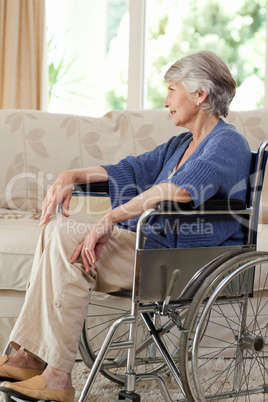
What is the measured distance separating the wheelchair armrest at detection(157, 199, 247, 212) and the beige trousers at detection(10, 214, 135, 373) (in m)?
0.27

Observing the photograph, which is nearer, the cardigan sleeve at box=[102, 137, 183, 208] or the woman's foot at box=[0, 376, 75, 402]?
the woman's foot at box=[0, 376, 75, 402]

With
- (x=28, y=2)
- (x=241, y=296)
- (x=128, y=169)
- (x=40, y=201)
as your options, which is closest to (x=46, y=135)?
(x=40, y=201)

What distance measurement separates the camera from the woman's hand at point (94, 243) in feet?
4.74

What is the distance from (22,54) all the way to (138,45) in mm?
773

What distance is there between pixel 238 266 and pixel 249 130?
1151 mm

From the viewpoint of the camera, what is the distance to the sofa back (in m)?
2.44

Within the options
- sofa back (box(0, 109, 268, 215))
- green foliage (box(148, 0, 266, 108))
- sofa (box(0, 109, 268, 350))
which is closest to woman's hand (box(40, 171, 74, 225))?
sofa (box(0, 109, 268, 350))

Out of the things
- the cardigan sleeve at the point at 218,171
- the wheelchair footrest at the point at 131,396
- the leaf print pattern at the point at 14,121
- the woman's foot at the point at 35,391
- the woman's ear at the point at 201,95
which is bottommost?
the wheelchair footrest at the point at 131,396

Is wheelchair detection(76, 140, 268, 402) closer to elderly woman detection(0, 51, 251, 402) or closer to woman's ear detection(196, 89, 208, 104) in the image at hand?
elderly woman detection(0, 51, 251, 402)

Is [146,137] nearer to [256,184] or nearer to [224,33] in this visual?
[256,184]

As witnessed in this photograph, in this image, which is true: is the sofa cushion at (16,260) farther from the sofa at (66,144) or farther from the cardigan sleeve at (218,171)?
the cardigan sleeve at (218,171)

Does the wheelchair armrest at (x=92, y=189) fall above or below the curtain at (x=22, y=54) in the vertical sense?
below

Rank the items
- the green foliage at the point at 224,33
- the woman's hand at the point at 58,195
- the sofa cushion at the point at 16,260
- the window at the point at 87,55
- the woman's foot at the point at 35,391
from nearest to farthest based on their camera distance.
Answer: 1. the woman's foot at the point at 35,391
2. the woman's hand at the point at 58,195
3. the sofa cushion at the point at 16,260
4. the green foliage at the point at 224,33
5. the window at the point at 87,55

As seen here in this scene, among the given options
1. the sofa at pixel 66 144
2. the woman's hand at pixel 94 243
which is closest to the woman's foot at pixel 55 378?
the woman's hand at pixel 94 243
